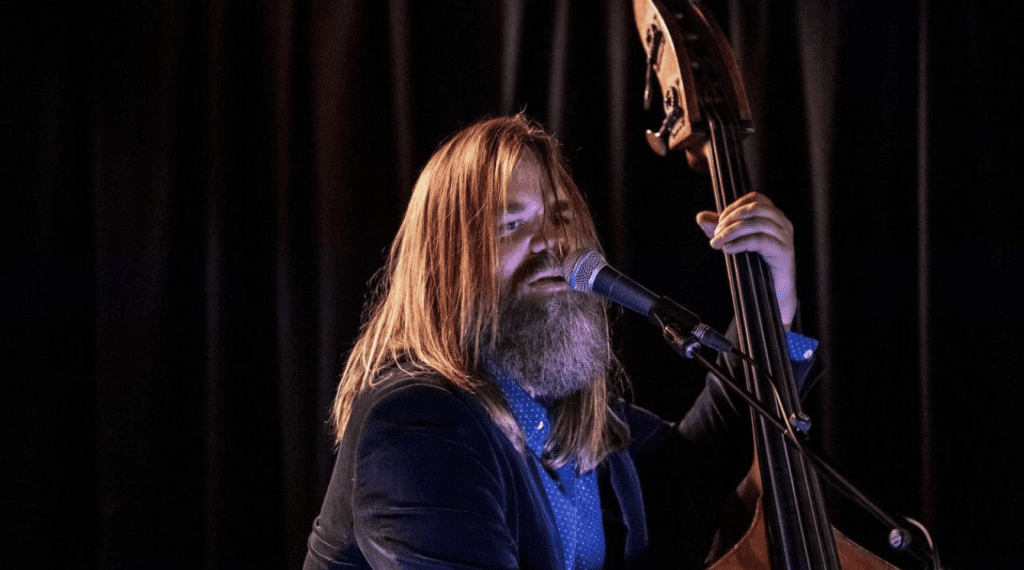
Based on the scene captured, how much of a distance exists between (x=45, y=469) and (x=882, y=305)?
7.65ft

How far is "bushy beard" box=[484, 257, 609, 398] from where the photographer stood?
151cm

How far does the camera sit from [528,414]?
153 centimetres

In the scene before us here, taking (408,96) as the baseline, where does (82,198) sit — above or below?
below

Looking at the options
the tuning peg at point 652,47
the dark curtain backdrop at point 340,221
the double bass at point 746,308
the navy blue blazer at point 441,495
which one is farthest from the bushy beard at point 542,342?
the dark curtain backdrop at point 340,221

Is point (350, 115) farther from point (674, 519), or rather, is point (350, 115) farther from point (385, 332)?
point (674, 519)

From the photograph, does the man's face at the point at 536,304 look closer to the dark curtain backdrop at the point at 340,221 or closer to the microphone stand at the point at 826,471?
the microphone stand at the point at 826,471

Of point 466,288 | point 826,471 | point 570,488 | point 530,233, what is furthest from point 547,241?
point 826,471

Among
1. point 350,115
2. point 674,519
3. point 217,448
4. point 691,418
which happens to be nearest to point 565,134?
point 350,115

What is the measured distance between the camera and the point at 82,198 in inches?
90.2

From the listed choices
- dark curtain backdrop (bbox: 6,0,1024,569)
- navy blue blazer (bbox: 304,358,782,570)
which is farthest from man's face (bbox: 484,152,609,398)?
dark curtain backdrop (bbox: 6,0,1024,569)

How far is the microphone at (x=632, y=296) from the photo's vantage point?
1.01m

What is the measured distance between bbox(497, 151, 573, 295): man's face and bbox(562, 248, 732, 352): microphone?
344 mm

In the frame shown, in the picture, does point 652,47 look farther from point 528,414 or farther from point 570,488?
point 570,488

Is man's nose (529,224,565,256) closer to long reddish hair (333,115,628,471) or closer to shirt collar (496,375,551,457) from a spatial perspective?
long reddish hair (333,115,628,471)
